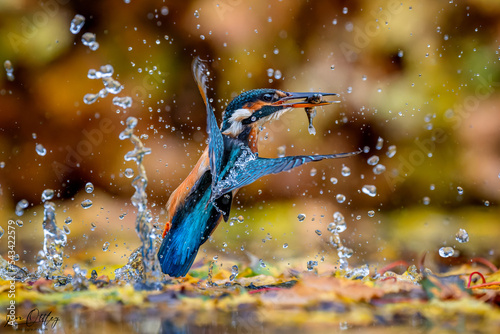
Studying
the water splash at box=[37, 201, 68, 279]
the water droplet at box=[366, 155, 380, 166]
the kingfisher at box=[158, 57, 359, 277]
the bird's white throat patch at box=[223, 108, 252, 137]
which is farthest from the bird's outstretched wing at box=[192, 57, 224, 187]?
the water droplet at box=[366, 155, 380, 166]

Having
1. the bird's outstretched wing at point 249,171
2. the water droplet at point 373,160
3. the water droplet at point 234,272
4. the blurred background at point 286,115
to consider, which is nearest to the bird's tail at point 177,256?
the bird's outstretched wing at point 249,171

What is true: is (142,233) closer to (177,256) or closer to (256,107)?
(177,256)

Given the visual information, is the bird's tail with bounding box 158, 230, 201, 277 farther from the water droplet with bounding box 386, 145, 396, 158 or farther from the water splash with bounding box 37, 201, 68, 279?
the water droplet with bounding box 386, 145, 396, 158

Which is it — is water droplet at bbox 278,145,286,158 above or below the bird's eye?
above

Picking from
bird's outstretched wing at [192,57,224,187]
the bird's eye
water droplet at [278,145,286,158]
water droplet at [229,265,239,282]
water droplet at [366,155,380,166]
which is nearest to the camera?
bird's outstretched wing at [192,57,224,187]

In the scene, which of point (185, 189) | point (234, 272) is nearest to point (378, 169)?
point (234, 272)

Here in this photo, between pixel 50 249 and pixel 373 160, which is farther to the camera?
pixel 373 160

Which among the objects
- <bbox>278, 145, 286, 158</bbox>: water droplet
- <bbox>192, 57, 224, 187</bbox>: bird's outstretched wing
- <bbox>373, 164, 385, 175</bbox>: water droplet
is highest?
<bbox>278, 145, 286, 158</bbox>: water droplet
